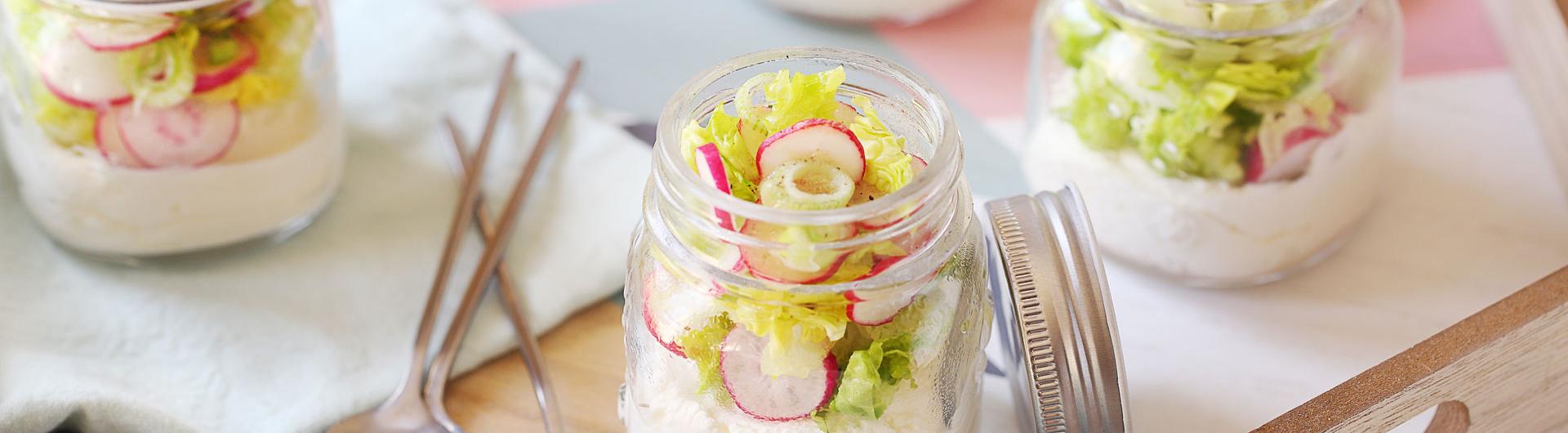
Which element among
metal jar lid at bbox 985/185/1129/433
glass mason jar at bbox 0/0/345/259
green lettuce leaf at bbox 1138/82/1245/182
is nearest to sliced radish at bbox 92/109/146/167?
glass mason jar at bbox 0/0/345/259

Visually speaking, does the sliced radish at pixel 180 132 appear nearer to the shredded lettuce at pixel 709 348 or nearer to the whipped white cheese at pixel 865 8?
the shredded lettuce at pixel 709 348

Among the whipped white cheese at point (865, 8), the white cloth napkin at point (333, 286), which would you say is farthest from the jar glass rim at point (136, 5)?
the whipped white cheese at point (865, 8)

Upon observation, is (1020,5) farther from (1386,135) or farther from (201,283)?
(201,283)

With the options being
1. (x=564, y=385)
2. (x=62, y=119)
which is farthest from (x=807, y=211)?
(x=62, y=119)

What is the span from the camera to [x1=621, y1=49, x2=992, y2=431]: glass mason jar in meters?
0.70

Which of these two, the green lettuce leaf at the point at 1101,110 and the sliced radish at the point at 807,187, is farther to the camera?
the green lettuce leaf at the point at 1101,110

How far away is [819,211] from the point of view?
2.21 feet

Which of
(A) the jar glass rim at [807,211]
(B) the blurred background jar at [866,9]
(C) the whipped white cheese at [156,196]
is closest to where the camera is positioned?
(A) the jar glass rim at [807,211]

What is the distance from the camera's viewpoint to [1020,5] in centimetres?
152

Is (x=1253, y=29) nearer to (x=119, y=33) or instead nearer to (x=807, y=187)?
(x=807, y=187)

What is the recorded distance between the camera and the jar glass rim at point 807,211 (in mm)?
677

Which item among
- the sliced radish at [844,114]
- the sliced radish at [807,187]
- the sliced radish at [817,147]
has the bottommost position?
the sliced radish at [807,187]

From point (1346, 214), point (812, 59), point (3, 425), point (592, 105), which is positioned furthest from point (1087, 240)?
point (3, 425)

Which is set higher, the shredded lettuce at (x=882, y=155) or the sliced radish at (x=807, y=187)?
the shredded lettuce at (x=882, y=155)
